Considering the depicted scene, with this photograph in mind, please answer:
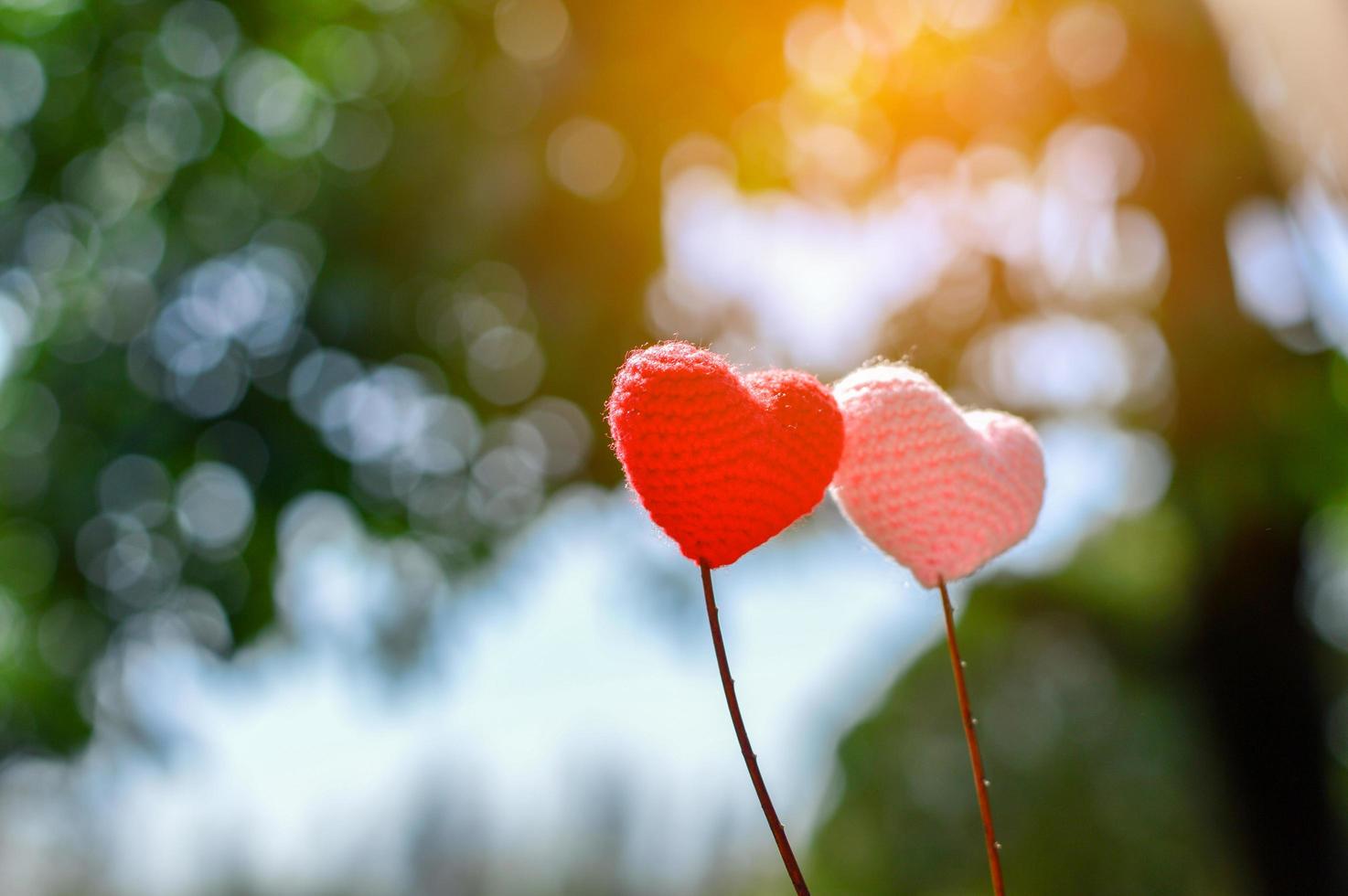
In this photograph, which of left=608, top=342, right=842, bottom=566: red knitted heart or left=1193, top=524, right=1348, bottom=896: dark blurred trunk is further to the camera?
left=1193, top=524, right=1348, bottom=896: dark blurred trunk

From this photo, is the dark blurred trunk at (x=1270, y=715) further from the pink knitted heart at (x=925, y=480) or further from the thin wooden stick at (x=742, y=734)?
the thin wooden stick at (x=742, y=734)

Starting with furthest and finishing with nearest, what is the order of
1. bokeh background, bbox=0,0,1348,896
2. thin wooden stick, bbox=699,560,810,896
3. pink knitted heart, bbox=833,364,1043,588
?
bokeh background, bbox=0,0,1348,896
pink knitted heart, bbox=833,364,1043,588
thin wooden stick, bbox=699,560,810,896

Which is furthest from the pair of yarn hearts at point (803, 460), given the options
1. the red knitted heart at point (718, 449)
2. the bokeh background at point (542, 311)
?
the bokeh background at point (542, 311)

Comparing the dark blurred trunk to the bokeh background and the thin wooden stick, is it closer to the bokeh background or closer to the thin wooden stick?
the bokeh background

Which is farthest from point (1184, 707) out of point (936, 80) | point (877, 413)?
point (877, 413)

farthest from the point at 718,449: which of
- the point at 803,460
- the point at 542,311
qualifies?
the point at 542,311

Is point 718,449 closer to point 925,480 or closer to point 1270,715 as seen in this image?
point 925,480

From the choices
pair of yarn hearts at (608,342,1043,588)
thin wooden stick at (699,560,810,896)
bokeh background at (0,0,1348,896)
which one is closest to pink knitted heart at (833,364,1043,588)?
pair of yarn hearts at (608,342,1043,588)

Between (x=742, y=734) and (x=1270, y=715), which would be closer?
(x=742, y=734)

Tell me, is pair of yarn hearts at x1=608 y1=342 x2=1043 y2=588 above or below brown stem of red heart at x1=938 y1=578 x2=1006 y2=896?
A: above
